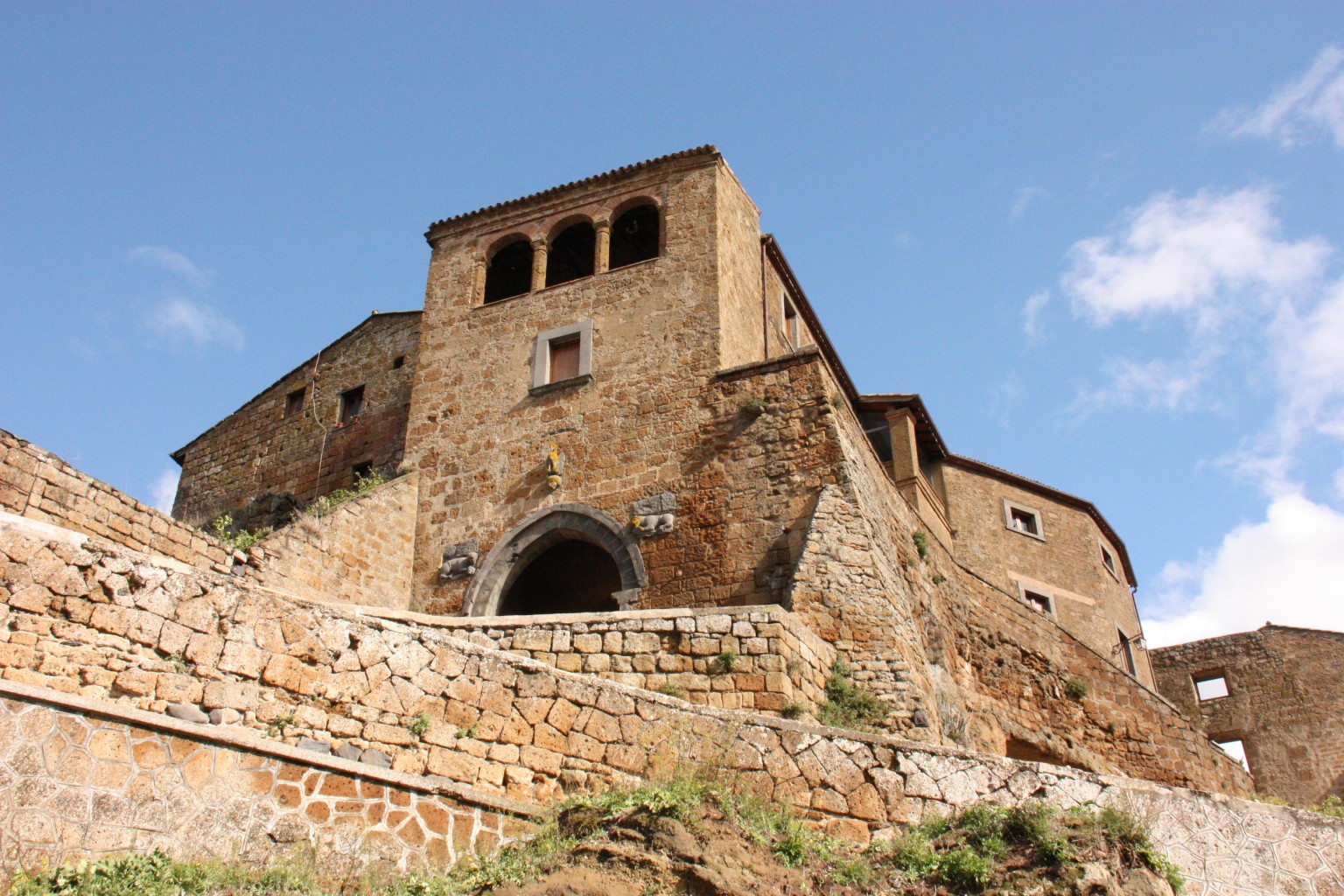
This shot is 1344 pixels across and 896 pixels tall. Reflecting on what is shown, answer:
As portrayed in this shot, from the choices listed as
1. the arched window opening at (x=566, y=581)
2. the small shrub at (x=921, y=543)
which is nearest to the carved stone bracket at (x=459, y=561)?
the arched window opening at (x=566, y=581)

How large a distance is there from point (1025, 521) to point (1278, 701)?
847cm

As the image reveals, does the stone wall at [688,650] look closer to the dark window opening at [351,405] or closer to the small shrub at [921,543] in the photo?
the small shrub at [921,543]

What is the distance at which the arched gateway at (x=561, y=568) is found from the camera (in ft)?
51.1

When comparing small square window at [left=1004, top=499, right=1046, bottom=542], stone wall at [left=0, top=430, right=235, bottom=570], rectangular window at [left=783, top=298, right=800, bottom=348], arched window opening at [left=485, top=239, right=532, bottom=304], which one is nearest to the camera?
stone wall at [left=0, top=430, right=235, bottom=570]

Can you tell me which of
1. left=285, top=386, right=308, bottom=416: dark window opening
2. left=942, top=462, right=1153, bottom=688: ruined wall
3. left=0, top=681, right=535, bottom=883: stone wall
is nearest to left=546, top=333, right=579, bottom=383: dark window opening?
left=285, top=386, right=308, bottom=416: dark window opening

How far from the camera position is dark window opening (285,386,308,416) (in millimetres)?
22969

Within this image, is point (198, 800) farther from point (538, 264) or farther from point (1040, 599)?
point (1040, 599)

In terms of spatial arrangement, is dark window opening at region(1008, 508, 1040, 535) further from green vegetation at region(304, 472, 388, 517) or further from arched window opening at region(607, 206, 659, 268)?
green vegetation at region(304, 472, 388, 517)

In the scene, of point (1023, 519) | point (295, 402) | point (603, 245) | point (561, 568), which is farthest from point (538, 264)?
point (1023, 519)

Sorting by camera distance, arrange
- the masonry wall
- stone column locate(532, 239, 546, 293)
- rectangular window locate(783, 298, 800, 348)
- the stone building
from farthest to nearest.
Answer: rectangular window locate(783, 298, 800, 348) < stone column locate(532, 239, 546, 293) < the stone building < the masonry wall

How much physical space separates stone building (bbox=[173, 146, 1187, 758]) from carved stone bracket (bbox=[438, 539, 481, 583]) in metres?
0.03

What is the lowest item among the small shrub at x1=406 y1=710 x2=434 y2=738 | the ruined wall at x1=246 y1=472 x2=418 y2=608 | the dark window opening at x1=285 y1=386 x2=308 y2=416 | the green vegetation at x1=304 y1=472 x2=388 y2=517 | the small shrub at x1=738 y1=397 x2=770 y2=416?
the small shrub at x1=406 y1=710 x2=434 y2=738

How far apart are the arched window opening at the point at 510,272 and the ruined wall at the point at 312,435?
2719 mm

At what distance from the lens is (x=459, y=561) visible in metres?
16.5
